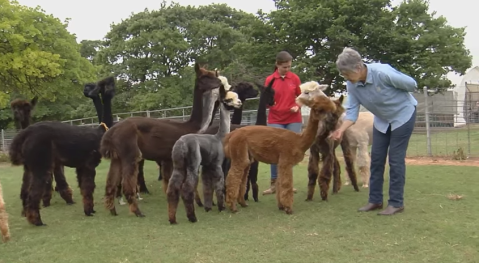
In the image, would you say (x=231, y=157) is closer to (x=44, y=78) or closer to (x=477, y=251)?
(x=477, y=251)

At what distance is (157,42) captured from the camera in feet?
106

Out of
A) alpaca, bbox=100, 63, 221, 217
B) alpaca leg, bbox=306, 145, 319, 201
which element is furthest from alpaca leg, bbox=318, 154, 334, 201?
alpaca, bbox=100, 63, 221, 217

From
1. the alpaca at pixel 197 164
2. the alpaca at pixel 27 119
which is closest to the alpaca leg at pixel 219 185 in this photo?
the alpaca at pixel 197 164

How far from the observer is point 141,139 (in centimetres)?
570

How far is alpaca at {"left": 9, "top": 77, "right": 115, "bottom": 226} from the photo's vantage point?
5.26 meters

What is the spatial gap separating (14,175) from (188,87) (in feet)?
69.9

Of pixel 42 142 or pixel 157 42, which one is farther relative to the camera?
pixel 157 42

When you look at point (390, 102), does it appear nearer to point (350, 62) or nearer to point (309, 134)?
point (350, 62)

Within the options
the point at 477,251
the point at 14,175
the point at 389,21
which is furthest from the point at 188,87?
the point at 477,251

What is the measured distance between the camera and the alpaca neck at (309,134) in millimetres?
5223

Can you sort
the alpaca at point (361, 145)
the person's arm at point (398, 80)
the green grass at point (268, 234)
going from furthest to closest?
the alpaca at point (361, 145), the person's arm at point (398, 80), the green grass at point (268, 234)

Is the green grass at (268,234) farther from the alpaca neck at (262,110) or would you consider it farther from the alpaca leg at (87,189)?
the alpaca neck at (262,110)

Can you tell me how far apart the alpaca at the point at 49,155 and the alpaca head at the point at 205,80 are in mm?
1595

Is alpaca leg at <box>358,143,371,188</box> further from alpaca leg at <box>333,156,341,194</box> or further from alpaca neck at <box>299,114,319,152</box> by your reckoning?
alpaca neck at <box>299,114,319,152</box>
